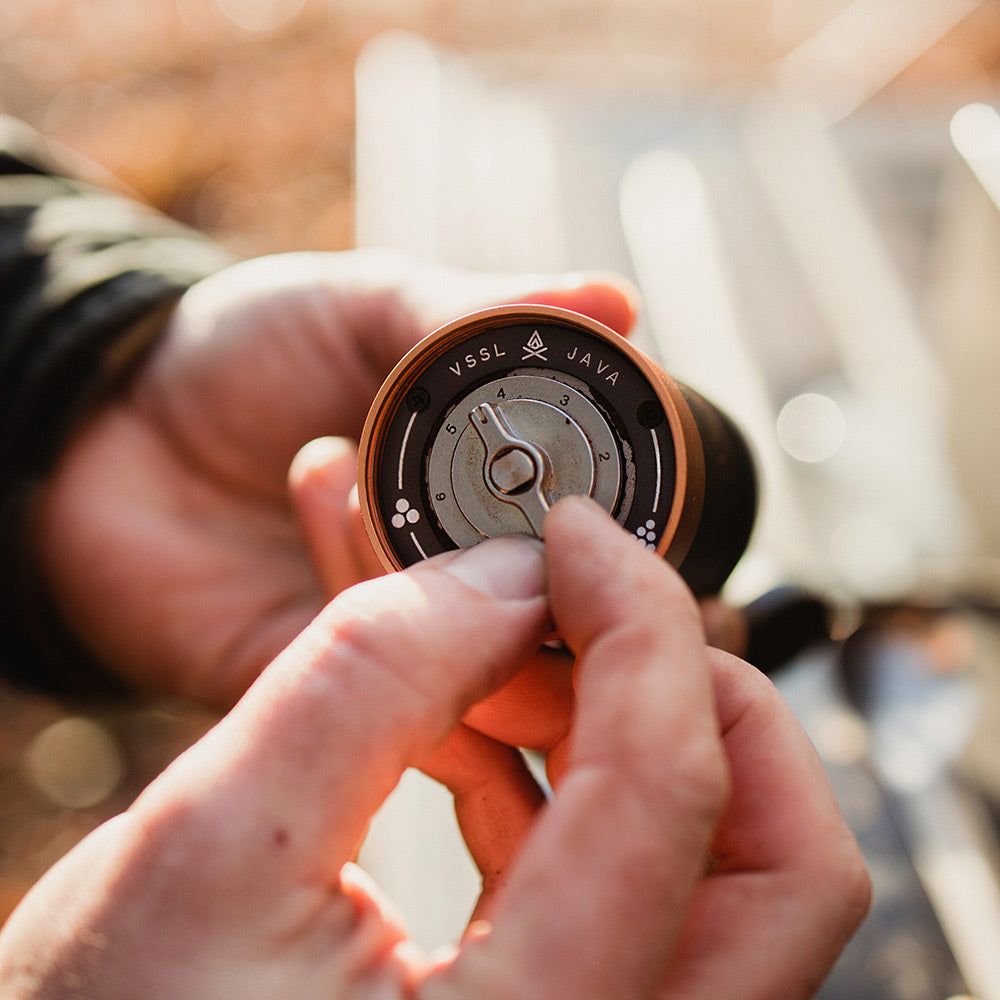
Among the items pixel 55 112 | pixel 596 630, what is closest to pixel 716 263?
pixel 596 630

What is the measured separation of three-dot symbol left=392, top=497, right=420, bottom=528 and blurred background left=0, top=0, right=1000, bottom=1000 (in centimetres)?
50

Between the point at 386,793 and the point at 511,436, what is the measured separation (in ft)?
0.89

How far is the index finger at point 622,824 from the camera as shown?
48cm

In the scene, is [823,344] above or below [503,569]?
above

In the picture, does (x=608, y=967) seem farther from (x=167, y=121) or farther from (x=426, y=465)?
(x=167, y=121)

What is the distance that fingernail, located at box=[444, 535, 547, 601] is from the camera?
0.57 meters

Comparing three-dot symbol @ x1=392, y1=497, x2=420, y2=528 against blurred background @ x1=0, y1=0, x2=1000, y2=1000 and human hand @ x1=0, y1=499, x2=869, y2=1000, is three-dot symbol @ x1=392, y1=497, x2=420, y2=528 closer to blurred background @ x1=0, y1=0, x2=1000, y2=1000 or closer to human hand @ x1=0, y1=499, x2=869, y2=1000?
human hand @ x1=0, y1=499, x2=869, y2=1000

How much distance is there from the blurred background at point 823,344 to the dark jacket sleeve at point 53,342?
52 cm

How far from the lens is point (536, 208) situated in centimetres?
163

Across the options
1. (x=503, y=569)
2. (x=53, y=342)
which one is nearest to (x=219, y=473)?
(x=53, y=342)

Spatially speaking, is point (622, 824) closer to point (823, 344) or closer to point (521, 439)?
point (521, 439)

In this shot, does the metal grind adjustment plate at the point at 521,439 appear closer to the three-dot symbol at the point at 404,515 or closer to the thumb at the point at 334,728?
the three-dot symbol at the point at 404,515

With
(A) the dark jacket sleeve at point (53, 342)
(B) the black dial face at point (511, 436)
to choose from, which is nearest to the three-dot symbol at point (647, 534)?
(B) the black dial face at point (511, 436)

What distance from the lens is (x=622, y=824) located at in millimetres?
499
